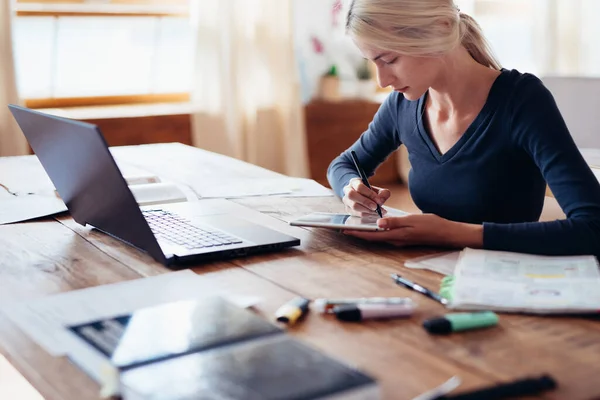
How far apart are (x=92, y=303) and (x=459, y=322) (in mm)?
462

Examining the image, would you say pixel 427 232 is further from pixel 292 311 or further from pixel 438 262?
pixel 292 311

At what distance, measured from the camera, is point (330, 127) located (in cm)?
429

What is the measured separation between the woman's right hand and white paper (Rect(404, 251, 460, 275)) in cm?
30

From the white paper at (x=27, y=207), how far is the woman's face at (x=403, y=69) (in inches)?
27.8

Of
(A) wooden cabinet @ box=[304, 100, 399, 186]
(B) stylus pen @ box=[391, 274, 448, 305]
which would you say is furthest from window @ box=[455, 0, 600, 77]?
(B) stylus pen @ box=[391, 274, 448, 305]

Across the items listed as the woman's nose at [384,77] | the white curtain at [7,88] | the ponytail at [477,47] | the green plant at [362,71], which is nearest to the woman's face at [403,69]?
the woman's nose at [384,77]

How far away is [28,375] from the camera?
0.86m

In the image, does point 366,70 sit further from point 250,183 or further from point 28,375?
point 28,375

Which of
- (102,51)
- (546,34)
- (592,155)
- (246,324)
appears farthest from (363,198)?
(546,34)

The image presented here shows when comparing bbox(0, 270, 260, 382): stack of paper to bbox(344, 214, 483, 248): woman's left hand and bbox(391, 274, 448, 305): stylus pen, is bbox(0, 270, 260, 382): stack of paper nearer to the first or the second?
bbox(391, 274, 448, 305): stylus pen

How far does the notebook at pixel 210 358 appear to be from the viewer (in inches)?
27.6

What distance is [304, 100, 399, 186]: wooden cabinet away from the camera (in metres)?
4.24

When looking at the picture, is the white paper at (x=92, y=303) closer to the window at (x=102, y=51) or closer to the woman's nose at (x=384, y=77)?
the woman's nose at (x=384, y=77)

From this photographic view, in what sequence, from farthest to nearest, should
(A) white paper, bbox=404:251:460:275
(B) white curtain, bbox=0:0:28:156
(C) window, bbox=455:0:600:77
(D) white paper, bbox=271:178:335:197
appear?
(C) window, bbox=455:0:600:77, (B) white curtain, bbox=0:0:28:156, (D) white paper, bbox=271:178:335:197, (A) white paper, bbox=404:251:460:275
